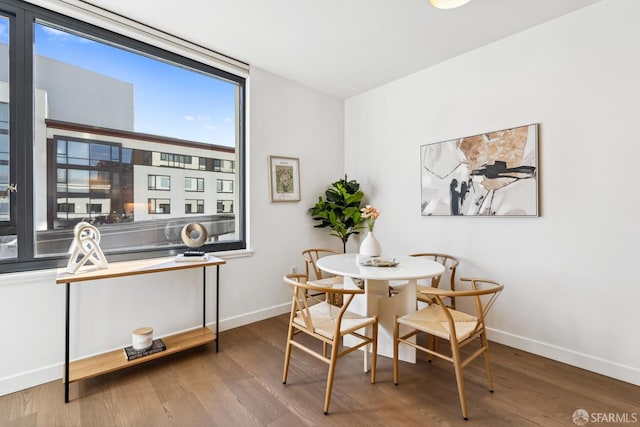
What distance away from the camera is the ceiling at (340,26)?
2264mm

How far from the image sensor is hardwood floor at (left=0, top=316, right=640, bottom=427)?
176 cm

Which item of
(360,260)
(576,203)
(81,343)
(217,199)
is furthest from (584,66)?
(81,343)

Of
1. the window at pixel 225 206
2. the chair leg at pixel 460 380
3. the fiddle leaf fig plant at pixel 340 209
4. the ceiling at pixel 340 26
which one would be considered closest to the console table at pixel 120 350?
the window at pixel 225 206

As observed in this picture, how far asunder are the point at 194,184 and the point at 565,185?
10.7 ft

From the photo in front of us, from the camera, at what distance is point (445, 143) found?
3057mm

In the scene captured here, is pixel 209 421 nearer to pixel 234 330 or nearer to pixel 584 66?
pixel 234 330

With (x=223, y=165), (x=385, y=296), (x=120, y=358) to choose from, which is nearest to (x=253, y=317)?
(x=120, y=358)

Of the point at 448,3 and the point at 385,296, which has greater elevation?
the point at 448,3

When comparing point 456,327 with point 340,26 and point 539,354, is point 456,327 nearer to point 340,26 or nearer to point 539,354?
point 539,354

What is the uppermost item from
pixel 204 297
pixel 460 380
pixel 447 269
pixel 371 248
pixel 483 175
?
pixel 483 175

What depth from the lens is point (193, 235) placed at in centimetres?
269

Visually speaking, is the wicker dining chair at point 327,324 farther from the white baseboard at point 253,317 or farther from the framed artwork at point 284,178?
the framed artwork at point 284,178

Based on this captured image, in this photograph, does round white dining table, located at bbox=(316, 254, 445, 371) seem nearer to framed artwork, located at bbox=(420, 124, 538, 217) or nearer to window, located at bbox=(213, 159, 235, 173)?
framed artwork, located at bbox=(420, 124, 538, 217)

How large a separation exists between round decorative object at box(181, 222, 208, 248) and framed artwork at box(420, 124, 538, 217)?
2263 millimetres
